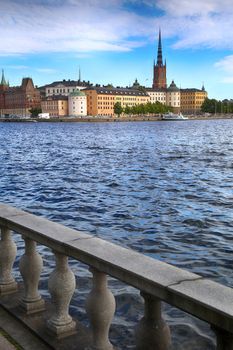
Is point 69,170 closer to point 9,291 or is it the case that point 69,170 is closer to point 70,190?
point 70,190

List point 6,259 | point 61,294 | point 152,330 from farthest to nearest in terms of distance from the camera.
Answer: point 6,259 → point 61,294 → point 152,330

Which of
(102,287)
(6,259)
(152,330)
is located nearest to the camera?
(152,330)

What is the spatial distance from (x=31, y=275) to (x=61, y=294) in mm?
572

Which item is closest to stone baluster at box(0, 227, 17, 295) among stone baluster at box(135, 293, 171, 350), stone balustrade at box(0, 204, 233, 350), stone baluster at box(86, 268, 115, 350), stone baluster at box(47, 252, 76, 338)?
stone balustrade at box(0, 204, 233, 350)

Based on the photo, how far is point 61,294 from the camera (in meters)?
3.85

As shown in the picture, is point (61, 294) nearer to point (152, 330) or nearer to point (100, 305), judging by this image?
point (100, 305)

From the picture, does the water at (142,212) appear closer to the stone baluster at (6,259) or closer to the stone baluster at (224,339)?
the stone baluster at (6,259)

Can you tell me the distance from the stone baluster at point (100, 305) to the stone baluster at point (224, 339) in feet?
3.27

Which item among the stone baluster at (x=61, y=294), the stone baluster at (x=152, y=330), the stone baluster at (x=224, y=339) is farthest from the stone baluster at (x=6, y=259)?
the stone baluster at (x=224, y=339)

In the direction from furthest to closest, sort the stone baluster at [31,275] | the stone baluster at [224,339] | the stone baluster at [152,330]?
the stone baluster at [31,275] < the stone baluster at [152,330] < the stone baluster at [224,339]

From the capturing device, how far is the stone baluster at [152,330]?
2.99 meters

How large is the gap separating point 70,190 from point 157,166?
11.3 m

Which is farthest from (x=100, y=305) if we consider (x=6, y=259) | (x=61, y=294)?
(x=6, y=259)

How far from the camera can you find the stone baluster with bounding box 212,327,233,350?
96.6 inches
